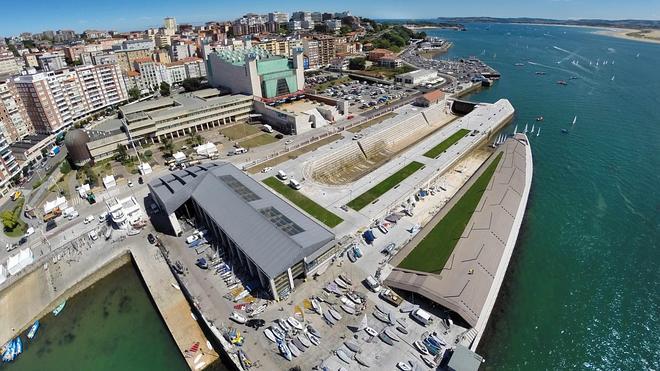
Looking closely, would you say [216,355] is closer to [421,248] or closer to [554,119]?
[421,248]

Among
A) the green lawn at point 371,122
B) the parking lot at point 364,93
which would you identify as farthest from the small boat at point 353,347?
the parking lot at point 364,93

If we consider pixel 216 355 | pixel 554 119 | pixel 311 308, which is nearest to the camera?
pixel 216 355

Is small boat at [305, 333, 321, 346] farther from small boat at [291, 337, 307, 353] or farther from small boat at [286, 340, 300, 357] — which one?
small boat at [286, 340, 300, 357]

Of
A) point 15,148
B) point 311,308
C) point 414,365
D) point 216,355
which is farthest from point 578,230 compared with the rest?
point 15,148

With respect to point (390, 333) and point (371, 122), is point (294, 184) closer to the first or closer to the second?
point (390, 333)

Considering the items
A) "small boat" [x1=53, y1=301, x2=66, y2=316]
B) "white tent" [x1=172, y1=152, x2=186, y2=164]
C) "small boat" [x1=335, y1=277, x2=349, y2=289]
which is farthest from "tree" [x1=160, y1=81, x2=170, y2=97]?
"small boat" [x1=335, y1=277, x2=349, y2=289]

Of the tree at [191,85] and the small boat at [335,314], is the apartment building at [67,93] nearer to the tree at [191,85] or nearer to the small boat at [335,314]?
the tree at [191,85]
